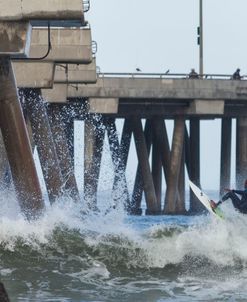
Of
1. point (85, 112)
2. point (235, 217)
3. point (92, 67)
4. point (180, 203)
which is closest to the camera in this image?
point (235, 217)

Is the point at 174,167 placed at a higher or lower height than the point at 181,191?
higher

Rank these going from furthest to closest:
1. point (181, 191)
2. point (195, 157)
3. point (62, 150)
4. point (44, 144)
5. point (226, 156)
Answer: point (181, 191)
point (195, 157)
point (226, 156)
point (62, 150)
point (44, 144)

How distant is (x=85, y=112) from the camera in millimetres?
40062

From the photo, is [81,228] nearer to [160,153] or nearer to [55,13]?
[55,13]

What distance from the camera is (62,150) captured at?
32156mm

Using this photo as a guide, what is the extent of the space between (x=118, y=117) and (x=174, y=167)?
12.7ft

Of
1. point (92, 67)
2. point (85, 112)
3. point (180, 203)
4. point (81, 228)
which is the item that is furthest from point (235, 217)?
point (180, 203)

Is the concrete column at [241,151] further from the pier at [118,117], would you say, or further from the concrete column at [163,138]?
the concrete column at [163,138]

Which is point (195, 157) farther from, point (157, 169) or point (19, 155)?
point (19, 155)

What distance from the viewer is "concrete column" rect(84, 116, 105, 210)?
3712 centimetres

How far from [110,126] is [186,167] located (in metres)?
4.71

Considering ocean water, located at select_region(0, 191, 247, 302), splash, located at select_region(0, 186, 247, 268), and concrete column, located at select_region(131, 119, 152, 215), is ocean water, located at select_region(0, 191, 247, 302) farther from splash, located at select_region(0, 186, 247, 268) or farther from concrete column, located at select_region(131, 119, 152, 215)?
concrete column, located at select_region(131, 119, 152, 215)

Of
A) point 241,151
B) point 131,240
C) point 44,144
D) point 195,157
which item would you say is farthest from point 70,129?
point 131,240

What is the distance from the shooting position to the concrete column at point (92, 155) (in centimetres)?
3712
